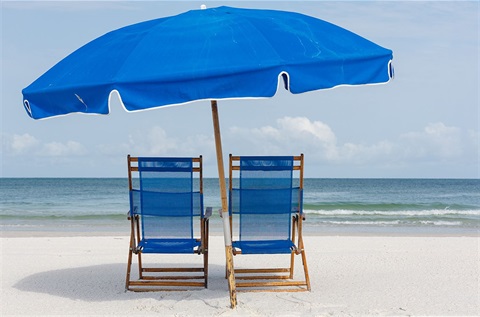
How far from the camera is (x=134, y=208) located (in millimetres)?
5102

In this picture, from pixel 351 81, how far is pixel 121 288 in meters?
2.65

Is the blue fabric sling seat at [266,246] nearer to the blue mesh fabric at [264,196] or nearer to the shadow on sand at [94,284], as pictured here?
the blue mesh fabric at [264,196]

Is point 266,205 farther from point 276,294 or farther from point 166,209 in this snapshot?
point 166,209

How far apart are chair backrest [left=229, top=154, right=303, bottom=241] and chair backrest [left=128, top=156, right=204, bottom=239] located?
33 cm

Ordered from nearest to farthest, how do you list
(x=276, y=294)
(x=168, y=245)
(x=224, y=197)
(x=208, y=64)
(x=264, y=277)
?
(x=208, y=64) < (x=224, y=197) < (x=276, y=294) < (x=168, y=245) < (x=264, y=277)

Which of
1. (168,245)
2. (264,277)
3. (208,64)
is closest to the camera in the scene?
(208,64)

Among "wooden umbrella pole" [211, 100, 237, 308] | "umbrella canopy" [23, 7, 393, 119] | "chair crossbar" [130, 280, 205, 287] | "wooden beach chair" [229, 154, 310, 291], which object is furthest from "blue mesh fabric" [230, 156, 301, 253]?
"umbrella canopy" [23, 7, 393, 119]

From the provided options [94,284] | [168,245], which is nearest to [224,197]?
[168,245]

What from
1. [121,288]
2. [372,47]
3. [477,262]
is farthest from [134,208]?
[477,262]

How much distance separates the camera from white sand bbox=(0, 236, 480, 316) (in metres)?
4.56

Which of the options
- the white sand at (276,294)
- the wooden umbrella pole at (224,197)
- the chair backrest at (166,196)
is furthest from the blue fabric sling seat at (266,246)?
the chair backrest at (166,196)

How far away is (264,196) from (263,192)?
0.03m

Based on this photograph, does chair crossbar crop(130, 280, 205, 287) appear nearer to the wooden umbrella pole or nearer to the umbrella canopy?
the wooden umbrella pole

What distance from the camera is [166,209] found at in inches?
202
